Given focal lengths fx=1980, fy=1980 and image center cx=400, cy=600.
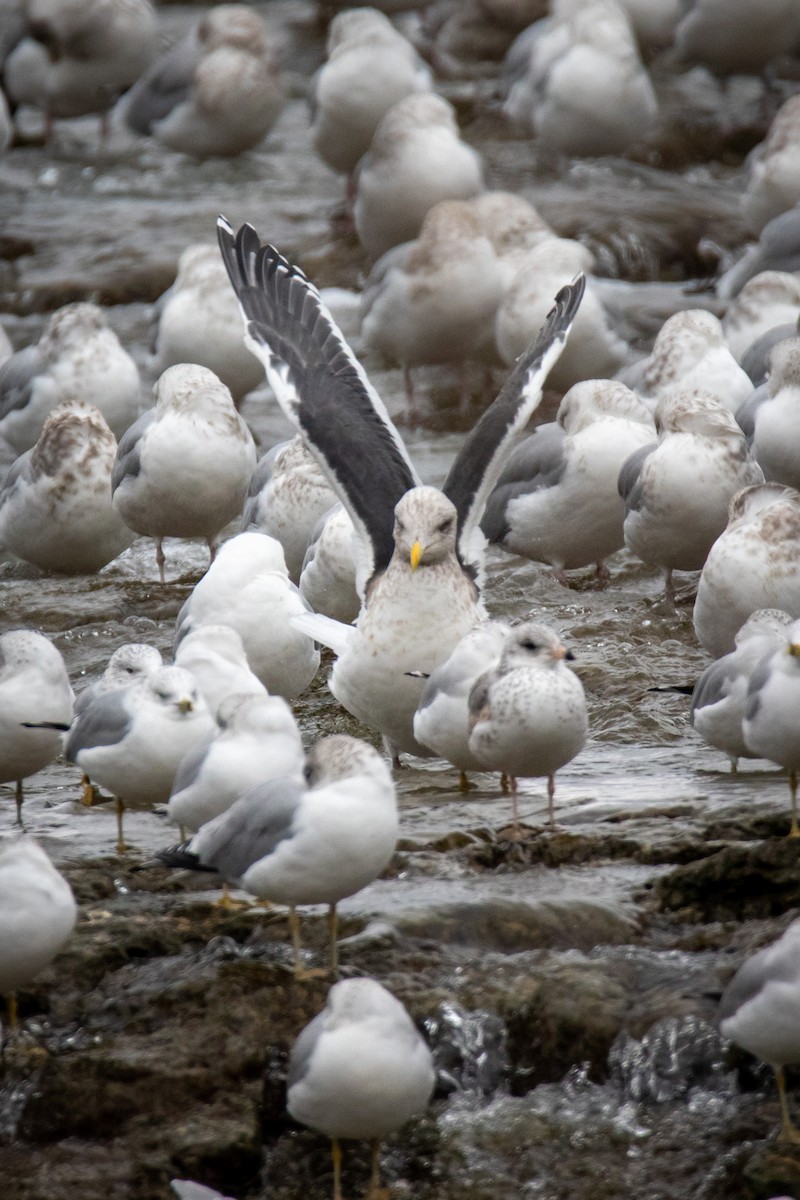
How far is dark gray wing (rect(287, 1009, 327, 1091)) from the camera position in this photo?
14.3 ft

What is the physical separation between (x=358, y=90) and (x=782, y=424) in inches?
292

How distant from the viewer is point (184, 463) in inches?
344

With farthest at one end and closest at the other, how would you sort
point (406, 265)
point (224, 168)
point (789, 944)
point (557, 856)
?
1. point (224, 168)
2. point (406, 265)
3. point (557, 856)
4. point (789, 944)

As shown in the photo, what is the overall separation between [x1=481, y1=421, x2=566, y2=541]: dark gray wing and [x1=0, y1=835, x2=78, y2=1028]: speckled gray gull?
14.3 feet

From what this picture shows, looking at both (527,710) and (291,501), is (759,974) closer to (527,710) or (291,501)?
(527,710)

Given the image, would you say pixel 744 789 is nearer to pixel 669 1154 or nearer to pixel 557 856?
pixel 557 856

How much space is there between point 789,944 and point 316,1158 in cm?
124

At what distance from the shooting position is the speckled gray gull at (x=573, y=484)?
8.72 meters

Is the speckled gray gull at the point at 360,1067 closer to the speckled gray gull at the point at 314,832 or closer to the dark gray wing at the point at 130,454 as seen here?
the speckled gray gull at the point at 314,832

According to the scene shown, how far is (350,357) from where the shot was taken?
7.43m

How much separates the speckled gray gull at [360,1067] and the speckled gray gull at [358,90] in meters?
11.2

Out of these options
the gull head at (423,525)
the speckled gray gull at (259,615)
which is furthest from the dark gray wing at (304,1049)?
the speckled gray gull at (259,615)

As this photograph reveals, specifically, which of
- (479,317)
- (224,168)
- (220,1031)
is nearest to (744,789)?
(220,1031)

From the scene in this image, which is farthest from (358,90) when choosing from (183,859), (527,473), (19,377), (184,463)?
(183,859)
